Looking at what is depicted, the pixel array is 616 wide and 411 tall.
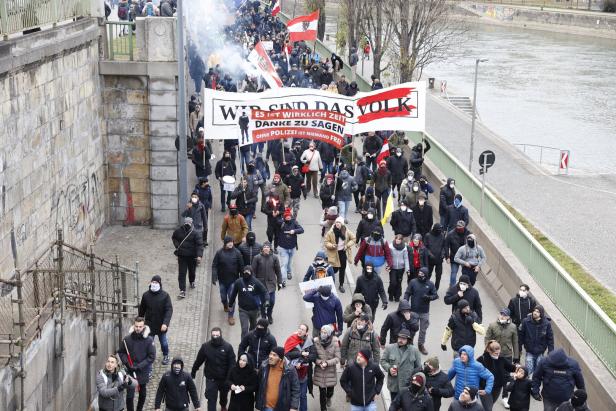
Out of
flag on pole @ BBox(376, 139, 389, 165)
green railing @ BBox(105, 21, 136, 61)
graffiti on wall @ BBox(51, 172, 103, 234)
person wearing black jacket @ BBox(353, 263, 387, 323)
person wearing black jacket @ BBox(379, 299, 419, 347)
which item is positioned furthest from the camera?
flag on pole @ BBox(376, 139, 389, 165)

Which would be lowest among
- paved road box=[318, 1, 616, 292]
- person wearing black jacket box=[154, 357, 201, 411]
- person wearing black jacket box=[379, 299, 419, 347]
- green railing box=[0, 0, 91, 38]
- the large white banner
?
paved road box=[318, 1, 616, 292]

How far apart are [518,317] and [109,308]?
18.0ft

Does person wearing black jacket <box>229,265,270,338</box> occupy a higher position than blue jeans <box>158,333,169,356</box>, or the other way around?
person wearing black jacket <box>229,265,270,338</box>

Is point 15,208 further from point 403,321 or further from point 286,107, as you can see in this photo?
point 286,107

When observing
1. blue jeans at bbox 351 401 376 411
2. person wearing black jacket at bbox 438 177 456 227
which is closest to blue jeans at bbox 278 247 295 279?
person wearing black jacket at bbox 438 177 456 227

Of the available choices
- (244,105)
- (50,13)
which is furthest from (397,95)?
(50,13)

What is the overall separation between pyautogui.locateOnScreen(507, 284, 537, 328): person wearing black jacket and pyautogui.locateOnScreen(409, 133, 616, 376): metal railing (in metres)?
0.97

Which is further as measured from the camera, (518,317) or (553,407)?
(518,317)

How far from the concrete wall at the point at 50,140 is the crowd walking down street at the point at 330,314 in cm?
178

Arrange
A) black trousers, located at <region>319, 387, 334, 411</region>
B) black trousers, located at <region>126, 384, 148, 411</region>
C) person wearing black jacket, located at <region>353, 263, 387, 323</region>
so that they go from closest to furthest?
black trousers, located at <region>126, 384, 148, 411</region>, black trousers, located at <region>319, 387, 334, 411</region>, person wearing black jacket, located at <region>353, 263, 387, 323</region>

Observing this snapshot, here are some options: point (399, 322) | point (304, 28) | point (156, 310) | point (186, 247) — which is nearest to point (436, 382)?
point (399, 322)

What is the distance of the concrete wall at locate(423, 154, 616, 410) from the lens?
504 inches

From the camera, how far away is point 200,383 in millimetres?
13625

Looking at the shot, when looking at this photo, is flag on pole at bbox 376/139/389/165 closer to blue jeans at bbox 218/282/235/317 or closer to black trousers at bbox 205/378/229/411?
blue jeans at bbox 218/282/235/317
